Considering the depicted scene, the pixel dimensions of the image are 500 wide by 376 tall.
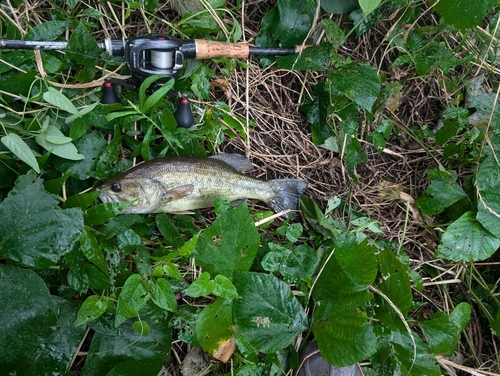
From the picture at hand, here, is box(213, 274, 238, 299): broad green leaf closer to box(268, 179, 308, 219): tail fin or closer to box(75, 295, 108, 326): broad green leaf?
box(75, 295, 108, 326): broad green leaf

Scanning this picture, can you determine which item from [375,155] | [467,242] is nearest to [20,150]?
[375,155]

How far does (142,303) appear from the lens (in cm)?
224

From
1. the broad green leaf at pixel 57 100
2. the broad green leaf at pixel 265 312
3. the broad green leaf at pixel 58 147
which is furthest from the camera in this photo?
the broad green leaf at pixel 265 312

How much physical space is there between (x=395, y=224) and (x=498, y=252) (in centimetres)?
88

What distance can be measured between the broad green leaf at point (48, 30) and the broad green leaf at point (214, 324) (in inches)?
71.7

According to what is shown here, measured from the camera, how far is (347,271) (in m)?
2.62

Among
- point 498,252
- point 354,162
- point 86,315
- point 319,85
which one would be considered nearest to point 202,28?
point 319,85

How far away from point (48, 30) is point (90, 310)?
1621 mm

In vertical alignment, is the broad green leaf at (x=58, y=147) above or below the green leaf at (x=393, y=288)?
above

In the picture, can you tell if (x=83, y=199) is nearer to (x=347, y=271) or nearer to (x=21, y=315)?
(x=21, y=315)

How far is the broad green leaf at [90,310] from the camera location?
7.23ft

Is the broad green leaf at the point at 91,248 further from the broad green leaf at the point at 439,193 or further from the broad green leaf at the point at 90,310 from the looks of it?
the broad green leaf at the point at 439,193

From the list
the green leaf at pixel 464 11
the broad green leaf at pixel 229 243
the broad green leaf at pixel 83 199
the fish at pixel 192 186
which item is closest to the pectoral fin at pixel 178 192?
the fish at pixel 192 186

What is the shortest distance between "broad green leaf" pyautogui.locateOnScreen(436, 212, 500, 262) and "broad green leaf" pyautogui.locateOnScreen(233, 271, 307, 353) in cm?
120
